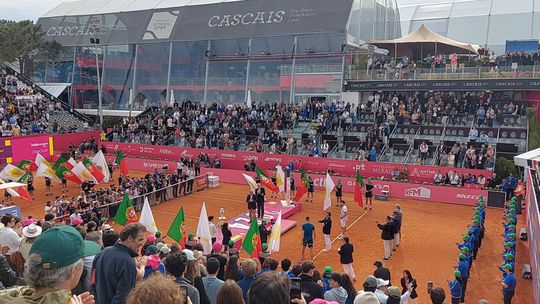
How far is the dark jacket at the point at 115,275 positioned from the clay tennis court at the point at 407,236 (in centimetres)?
1034

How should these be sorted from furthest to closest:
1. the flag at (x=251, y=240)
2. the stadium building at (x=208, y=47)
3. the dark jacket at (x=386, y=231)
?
the stadium building at (x=208, y=47) → the dark jacket at (x=386, y=231) → the flag at (x=251, y=240)

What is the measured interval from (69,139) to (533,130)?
3776 cm

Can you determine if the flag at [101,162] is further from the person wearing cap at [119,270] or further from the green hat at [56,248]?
the green hat at [56,248]

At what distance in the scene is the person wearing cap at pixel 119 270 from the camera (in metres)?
5.03

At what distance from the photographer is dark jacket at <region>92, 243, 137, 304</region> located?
198 inches

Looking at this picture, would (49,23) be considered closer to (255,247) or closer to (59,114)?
(59,114)

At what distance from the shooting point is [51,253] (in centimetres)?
287

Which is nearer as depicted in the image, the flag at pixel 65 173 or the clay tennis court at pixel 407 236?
the clay tennis court at pixel 407 236

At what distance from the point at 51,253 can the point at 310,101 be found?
125 feet

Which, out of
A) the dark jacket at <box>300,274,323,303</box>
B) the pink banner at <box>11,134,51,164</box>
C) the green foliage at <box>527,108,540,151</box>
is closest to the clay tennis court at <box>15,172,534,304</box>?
the pink banner at <box>11,134,51,164</box>

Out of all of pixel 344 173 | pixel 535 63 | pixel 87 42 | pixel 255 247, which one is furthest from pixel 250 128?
pixel 87 42

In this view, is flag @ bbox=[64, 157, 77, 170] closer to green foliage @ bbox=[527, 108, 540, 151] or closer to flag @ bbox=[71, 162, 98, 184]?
flag @ bbox=[71, 162, 98, 184]

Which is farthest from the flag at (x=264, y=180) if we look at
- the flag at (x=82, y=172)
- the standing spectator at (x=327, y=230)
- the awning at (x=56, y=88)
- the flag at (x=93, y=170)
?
the awning at (x=56, y=88)

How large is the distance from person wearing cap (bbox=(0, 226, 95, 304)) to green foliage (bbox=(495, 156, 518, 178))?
1155 inches
